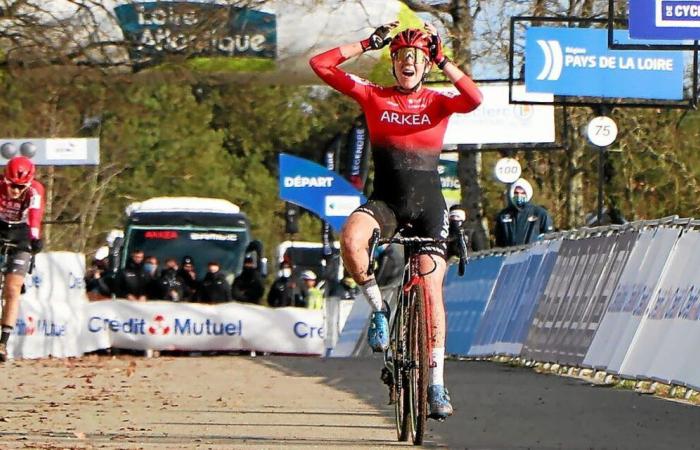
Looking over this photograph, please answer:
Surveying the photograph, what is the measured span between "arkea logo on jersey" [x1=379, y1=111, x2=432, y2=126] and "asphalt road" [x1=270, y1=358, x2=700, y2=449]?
168 centimetres

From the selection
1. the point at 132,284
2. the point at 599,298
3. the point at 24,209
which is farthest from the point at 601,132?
the point at 24,209

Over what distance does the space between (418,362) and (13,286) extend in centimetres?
676

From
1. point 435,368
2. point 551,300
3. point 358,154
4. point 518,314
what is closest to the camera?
point 435,368

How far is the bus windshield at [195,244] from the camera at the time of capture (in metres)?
38.9

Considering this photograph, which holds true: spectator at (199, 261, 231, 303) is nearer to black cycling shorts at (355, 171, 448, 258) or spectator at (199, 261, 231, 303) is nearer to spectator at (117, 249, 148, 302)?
spectator at (117, 249, 148, 302)

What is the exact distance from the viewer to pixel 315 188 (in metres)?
33.8

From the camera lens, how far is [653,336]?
1388 centimetres

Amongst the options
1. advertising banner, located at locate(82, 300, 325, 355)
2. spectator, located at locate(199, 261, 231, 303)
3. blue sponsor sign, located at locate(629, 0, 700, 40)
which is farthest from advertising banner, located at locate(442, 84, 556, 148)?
blue sponsor sign, located at locate(629, 0, 700, 40)

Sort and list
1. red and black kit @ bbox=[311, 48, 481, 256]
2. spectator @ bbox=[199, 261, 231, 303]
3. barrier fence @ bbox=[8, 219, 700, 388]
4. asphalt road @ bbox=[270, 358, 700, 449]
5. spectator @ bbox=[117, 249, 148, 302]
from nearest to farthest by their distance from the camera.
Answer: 1. red and black kit @ bbox=[311, 48, 481, 256]
2. asphalt road @ bbox=[270, 358, 700, 449]
3. barrier fence @ bbox=[8, 219, 700, 388]
4. spectator @ bbox=[199, 261, 231, 303]
5. spectator @ bbox=[117, 249, 148, 302]

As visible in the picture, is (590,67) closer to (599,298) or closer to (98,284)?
(98,284)

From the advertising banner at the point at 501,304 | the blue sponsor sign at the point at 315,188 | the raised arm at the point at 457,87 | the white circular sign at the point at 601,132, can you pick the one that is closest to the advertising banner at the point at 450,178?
the blue sponsor sign at the point at 315,188

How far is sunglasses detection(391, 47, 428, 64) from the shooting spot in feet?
33.9

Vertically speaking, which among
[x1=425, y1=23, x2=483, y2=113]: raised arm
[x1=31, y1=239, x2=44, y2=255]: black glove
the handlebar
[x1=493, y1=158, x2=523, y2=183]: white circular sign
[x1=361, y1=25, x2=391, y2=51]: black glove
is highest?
[x1=361, y1=25, x2=391, y2=51]: black glove

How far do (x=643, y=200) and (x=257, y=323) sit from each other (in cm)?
2496
